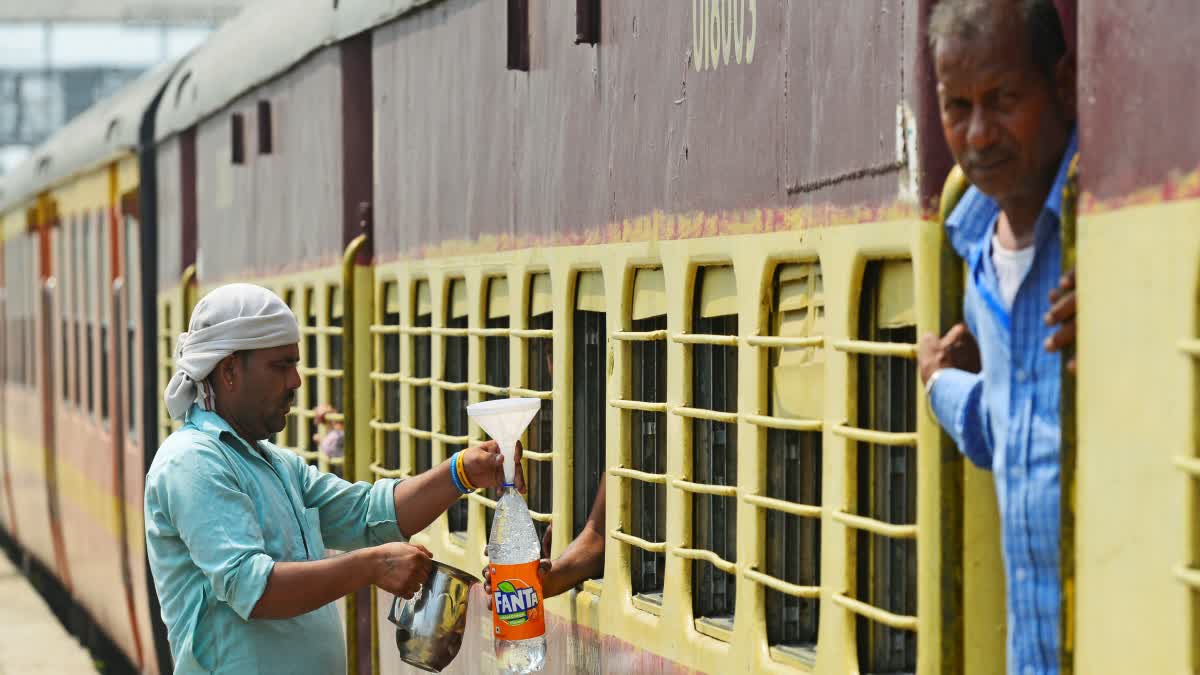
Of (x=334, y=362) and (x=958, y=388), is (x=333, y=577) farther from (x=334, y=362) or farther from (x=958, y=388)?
(x=334, y=362)

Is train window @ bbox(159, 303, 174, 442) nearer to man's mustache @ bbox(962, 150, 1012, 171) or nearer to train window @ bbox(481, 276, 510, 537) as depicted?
train window @ bbox(481, 276, 510, 537)

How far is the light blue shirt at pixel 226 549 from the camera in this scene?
4.06 meters

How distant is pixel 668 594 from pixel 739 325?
2.28ft

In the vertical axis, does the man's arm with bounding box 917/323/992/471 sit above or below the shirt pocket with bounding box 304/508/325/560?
above

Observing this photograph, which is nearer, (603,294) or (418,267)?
(603,294)

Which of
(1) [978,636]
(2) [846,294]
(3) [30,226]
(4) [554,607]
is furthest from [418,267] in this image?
(3) [30,226]

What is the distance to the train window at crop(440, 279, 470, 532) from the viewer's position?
237 inches

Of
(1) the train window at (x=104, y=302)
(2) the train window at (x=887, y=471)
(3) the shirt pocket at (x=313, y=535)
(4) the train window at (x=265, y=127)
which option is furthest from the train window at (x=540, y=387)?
(1) the train window at (x=104, y=302)

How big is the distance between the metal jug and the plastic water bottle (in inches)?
3.9

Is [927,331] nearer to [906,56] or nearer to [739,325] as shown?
[906,56]

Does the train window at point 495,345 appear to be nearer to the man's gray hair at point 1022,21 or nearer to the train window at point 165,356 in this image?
the man's gray hair at point 1022,21

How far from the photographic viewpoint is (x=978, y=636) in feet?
10.1

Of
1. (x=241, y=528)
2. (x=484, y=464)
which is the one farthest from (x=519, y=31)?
(x=241, y=528)

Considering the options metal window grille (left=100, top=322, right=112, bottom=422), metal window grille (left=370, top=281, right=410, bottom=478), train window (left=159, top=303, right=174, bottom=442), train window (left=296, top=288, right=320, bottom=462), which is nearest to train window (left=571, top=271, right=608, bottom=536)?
metal window grille (left=370, top=281, right=410, bottom=478)
